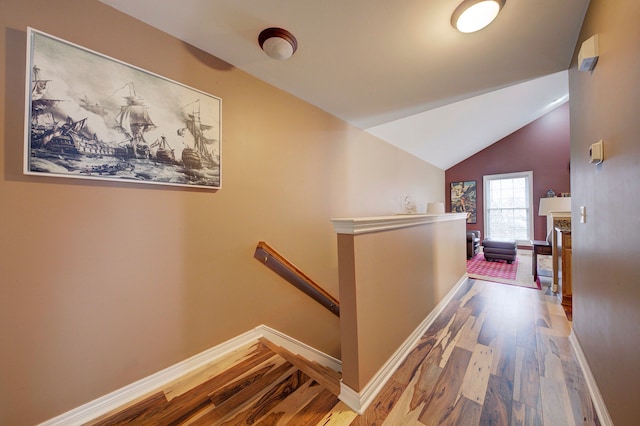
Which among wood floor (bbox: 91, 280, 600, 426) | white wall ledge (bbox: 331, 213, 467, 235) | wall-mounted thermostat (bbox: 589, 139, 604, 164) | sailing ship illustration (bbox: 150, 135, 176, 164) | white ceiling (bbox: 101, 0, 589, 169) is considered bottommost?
wood floor (bbox: 91, 280, 600, 426)

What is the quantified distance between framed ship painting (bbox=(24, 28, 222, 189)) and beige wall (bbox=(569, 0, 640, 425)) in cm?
213

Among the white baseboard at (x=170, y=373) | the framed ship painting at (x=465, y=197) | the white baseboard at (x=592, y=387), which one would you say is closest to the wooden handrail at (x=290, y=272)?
the white baseboard at (x=170, y=373)

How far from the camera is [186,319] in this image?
1.57 m

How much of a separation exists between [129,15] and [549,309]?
14.2ft

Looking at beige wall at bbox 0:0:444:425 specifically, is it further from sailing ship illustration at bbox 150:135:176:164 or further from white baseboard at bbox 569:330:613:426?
white baseboard at bbox 569:330:613:426

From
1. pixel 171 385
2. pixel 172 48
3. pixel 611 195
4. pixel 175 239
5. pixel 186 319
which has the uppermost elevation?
pixel 172 48

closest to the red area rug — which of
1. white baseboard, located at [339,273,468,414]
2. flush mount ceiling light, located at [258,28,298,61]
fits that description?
white baseboard, located at [339,273,468,414]

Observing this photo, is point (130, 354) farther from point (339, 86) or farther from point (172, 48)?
point (339, 86)

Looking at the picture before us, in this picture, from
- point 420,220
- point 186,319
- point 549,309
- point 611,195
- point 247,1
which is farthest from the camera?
point 549,309

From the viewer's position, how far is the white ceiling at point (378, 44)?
4.33 ft

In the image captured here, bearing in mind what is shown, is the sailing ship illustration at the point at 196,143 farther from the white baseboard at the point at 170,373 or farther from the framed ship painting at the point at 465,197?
the framed ship painting at the point at 465,197

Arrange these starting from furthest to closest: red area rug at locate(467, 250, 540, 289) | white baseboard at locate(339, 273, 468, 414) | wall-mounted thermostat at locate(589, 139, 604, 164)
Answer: red area rug at locate(467, 250, 540, 289) → white baseboard at locate(339, 273, 468, 414) → wall-mounted thermostat at locate(589, 139, 604, 164)

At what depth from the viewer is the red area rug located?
353 cm

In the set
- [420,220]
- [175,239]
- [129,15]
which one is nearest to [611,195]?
[420,220]
